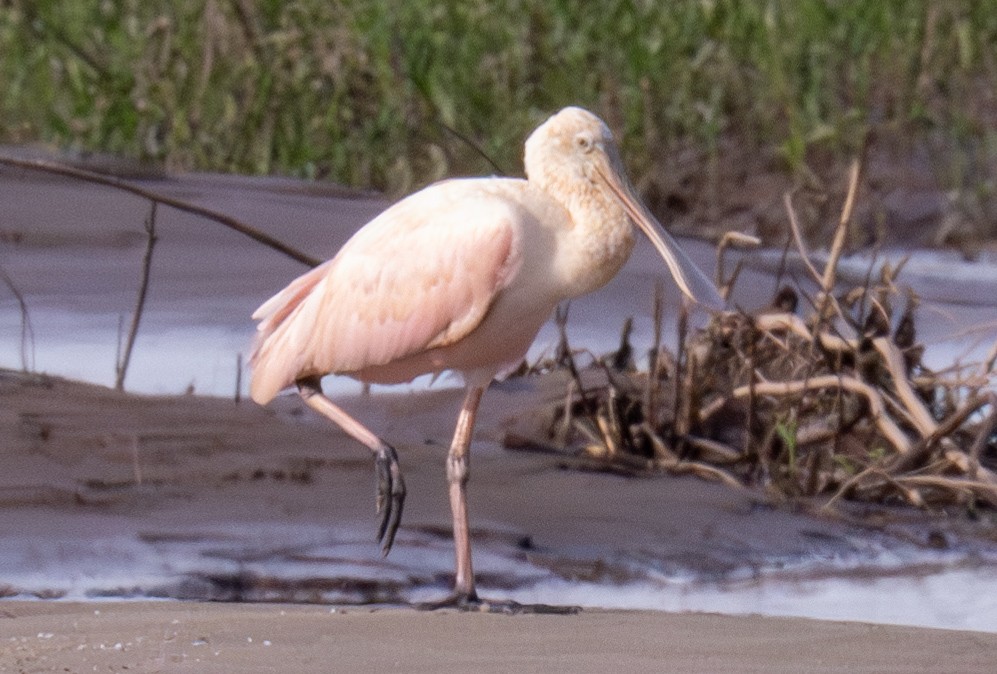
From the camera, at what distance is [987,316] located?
8.04 m

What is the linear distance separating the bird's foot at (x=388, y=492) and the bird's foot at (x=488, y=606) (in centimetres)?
19

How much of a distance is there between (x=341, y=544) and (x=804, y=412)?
1652 millimetres

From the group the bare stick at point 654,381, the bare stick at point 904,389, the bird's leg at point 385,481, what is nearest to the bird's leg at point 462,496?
the bird's leg at point 385,481

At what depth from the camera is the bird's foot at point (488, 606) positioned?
4004mm

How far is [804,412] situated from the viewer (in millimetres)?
5750

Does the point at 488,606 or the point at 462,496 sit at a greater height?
the point at 462,496

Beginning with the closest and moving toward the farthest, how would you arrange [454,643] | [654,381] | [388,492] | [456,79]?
1. [454,643]
2. [388,492]
3. [654,381]
4. [456,79]

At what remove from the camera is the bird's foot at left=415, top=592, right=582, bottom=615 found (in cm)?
400

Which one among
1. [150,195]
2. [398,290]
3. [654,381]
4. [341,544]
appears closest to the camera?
[398,290]

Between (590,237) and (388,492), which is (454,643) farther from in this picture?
(590,237)

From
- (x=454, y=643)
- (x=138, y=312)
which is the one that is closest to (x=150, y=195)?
(x=138, y=312)

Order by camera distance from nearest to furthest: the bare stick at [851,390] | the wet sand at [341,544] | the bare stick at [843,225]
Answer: the wet sand at [341,544] < the bare stick at [843,225] < the bare stick at [851,390]

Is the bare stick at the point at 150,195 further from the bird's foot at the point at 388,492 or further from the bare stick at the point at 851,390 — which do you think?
the bare stick at the point at 851,390

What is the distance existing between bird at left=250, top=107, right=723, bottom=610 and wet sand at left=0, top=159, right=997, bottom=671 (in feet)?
0.89
